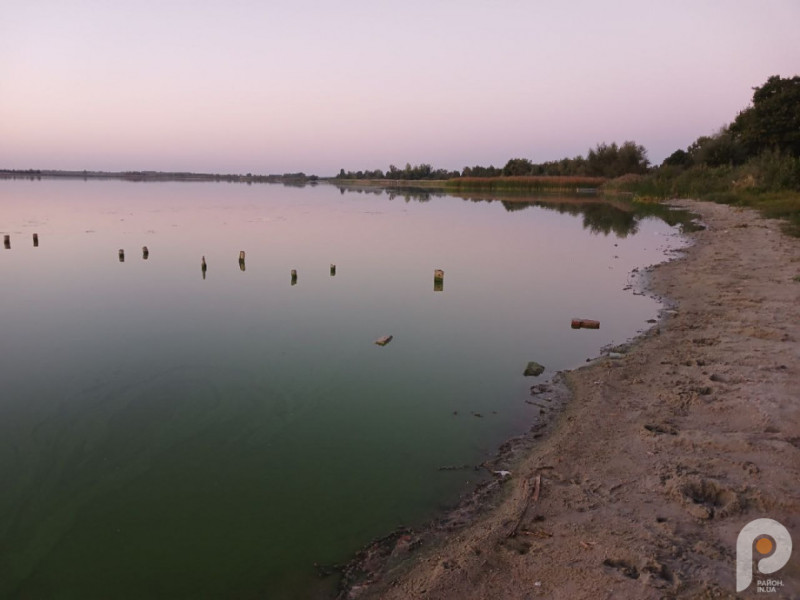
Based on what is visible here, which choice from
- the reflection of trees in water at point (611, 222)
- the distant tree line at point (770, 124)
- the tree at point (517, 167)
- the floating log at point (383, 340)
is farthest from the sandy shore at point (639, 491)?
the tree at point (517, 167)

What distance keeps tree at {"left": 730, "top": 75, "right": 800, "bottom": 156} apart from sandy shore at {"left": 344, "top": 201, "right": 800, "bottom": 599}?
123ft

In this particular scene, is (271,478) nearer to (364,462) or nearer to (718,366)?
(364,462)

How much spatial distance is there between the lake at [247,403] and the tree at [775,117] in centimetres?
3102

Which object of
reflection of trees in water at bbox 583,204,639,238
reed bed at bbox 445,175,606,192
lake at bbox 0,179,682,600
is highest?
reed bed at bbox 445,175,606,192

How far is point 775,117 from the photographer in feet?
123

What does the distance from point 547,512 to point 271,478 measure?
8.73 ft

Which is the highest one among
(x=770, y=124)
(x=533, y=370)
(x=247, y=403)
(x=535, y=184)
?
(x=770, y=124)

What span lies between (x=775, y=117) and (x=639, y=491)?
146ft

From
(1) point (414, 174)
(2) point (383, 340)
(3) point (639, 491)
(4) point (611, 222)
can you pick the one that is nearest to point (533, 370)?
(2) point (383, 340)

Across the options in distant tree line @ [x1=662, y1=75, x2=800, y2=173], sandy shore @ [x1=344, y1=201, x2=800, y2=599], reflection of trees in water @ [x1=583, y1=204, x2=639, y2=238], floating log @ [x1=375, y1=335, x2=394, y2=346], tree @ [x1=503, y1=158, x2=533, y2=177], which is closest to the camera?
sandy shore @ [x1=344, y1=201, x2=800, y2=599]

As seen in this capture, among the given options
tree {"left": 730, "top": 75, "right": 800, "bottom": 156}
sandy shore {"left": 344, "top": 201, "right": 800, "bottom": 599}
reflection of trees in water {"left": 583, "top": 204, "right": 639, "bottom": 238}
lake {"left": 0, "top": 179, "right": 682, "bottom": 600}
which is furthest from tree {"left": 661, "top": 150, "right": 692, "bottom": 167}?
sandy shore {"left": 344, "top": 201, "right": 800, "bottom": 599}

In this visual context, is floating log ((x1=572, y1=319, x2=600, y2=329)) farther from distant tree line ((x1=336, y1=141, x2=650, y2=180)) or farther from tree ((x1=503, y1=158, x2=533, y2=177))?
tree ((x1=503, y1=158, x2=533, y2=177))

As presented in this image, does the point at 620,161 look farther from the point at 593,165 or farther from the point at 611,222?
the point at 611,222

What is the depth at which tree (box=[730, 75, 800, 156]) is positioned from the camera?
36.8m
